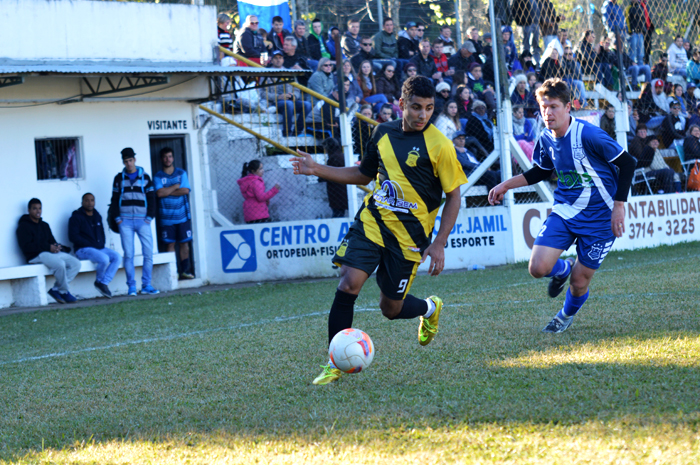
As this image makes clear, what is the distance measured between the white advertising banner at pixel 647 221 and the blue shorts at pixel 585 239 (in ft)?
23.8

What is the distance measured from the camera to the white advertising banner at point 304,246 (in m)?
13.5

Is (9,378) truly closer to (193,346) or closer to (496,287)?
(193,346)

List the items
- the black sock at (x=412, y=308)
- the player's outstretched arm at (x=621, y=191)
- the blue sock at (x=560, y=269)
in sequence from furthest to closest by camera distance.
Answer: the blue sock at (x=560, y=269), the player's outstretched arm at (x=621, y=191), the black sock at (x=412, y=308)

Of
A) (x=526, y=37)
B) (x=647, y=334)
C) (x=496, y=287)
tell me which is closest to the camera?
(x=647, y=334)

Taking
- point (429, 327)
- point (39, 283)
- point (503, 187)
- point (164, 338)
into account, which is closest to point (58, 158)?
point (39, 283)

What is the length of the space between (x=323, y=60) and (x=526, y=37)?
14.6 ft

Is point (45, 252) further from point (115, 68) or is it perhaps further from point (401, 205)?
point (401, 205)

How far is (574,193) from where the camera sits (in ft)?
20.3

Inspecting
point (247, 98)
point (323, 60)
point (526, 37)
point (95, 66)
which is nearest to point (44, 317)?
point (95, 66)

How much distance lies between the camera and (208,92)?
1398 cm

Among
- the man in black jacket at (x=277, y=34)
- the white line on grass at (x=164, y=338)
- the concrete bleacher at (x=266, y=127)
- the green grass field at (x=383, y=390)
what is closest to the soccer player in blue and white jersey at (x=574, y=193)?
the green grass field at (x=383, y=390)

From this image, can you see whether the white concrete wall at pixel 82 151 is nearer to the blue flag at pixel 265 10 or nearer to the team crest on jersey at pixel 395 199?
the blue flag at pixel 265 10

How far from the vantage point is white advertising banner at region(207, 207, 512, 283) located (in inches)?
531

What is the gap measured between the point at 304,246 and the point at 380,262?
8.48m
